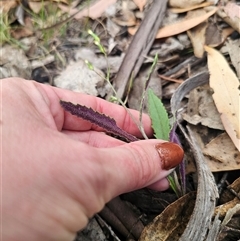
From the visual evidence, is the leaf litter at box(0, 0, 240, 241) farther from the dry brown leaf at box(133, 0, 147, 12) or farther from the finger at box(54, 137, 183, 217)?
the finger at box(54, 137, 183, 217)

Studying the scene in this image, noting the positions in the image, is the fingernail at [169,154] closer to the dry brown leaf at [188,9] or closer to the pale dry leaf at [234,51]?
the pale dry leaf at [234,51]

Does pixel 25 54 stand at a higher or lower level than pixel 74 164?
lower

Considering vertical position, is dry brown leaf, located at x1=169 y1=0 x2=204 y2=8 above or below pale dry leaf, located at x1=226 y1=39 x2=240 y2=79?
above

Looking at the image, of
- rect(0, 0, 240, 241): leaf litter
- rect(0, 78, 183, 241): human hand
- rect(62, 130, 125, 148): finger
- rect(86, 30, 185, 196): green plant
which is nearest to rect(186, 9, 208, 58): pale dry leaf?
rect(0, 0, 240, 241): leaf litter

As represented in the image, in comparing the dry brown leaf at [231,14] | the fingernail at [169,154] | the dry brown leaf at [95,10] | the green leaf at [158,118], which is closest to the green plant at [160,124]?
the green leaf at [158,118]

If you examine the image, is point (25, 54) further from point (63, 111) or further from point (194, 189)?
point (194, 189)

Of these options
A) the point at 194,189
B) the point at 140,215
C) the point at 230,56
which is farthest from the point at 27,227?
the point at 230,56
